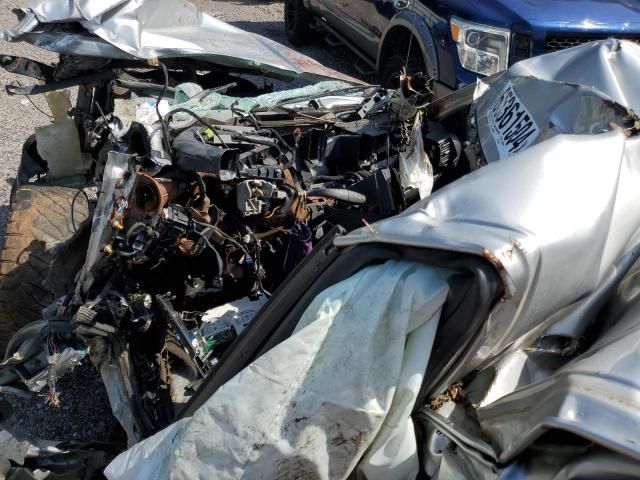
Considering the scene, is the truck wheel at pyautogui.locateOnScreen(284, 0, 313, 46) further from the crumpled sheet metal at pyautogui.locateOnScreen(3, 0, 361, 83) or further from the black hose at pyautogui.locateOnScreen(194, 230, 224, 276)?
the black hose at pyautogui.locateOnScreen(194, 230, 224, 276)

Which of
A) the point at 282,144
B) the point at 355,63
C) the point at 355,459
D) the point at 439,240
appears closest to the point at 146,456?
the point at 355,459

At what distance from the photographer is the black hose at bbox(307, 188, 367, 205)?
250 cm

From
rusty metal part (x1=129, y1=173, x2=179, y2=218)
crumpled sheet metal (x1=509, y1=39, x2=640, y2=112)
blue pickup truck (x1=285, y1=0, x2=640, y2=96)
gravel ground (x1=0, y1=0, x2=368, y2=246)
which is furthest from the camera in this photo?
gravel ground (x1=0, y1=0, x2=368, y2=246)

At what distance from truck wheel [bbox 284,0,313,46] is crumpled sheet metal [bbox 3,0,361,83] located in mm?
4022

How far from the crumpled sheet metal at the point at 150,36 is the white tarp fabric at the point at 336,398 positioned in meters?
2.33

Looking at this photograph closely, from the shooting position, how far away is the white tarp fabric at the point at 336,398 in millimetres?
1187

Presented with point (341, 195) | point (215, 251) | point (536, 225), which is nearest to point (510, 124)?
point (341, 195)

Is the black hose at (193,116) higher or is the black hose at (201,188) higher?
the black hose at (193,116)

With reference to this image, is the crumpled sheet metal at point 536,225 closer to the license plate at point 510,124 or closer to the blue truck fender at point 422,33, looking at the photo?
the license plate at point 510,124

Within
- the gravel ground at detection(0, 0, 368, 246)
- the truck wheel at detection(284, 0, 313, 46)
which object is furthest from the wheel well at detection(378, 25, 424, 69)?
the truck wheel at detection(284, 0, 313, 46)

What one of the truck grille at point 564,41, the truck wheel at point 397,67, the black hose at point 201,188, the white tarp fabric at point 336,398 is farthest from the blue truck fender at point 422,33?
the white tarp fabric at point 336,398

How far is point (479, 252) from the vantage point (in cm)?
111

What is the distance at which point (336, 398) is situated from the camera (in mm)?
1202

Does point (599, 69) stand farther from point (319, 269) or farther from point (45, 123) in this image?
point (45, 123)
